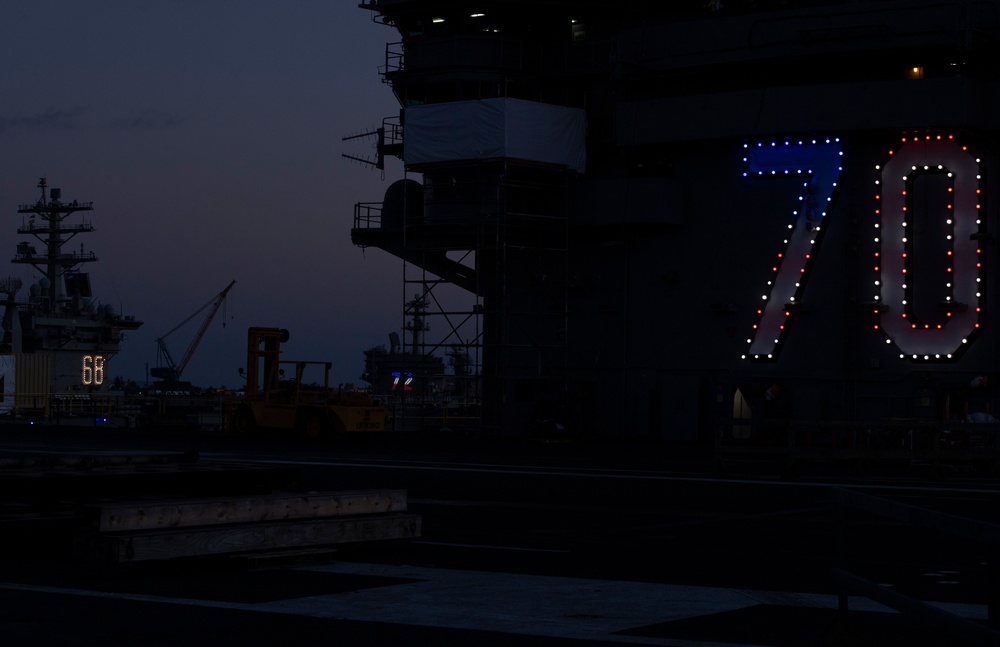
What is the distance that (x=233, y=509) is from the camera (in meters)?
13.2

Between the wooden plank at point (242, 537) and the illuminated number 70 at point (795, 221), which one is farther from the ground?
the illuminated number 70 at point (795, 221)

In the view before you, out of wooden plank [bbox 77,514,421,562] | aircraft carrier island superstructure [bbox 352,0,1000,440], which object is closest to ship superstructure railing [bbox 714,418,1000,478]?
aircraft carrier island superstructure [bbox 352,0,1000,440]

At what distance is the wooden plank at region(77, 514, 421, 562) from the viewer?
1204 centimetres

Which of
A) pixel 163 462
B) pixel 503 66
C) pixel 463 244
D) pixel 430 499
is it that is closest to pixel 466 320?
pixel 463 244

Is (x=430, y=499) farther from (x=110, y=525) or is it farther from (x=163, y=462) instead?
(x=110, y=525)

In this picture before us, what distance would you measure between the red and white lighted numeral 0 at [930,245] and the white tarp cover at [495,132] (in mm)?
11522

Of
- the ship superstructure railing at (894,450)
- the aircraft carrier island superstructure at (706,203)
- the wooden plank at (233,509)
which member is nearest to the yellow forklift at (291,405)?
the aircraft carrier island superstructure at (706,203)

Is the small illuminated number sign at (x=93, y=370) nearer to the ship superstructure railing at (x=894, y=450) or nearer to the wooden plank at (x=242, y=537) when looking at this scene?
the ship superstructure railing at (x=894, y=450)

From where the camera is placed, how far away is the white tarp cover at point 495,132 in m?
47.0

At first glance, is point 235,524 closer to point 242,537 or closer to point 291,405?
point 242,537

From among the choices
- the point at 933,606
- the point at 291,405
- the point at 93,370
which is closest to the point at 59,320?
the point at 93,370

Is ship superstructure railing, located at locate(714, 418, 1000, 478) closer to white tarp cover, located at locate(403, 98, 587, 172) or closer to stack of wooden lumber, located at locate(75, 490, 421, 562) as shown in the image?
stack of wooden lumber, located at locate(75, 490, 421, 562)

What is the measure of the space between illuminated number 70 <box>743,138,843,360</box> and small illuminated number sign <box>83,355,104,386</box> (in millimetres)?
66995

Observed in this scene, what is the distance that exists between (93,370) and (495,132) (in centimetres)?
6213
